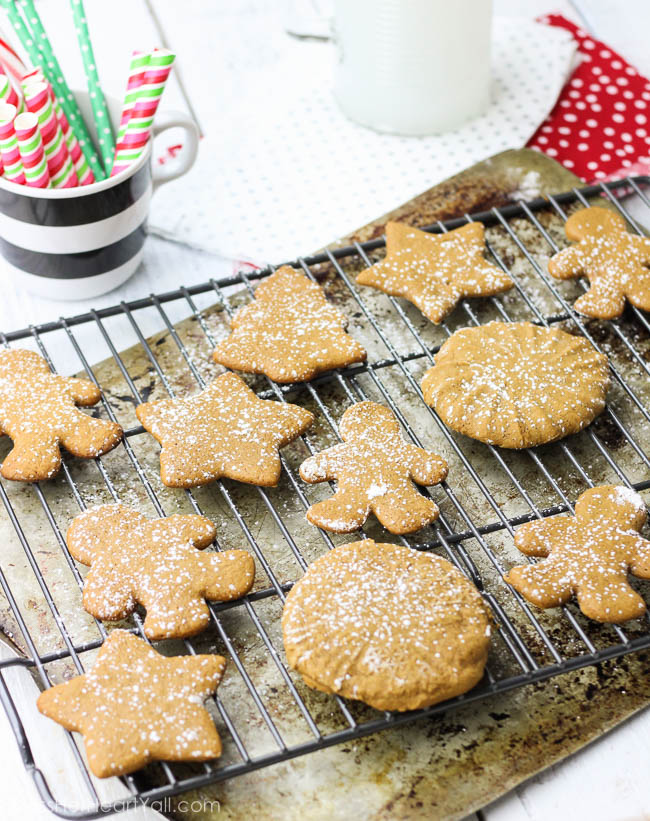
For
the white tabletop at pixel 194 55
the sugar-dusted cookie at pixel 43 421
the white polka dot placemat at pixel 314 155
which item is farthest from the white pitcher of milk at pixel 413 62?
the sugar-dusted cookie at pixel 43 421

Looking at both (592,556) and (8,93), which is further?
(8,93)

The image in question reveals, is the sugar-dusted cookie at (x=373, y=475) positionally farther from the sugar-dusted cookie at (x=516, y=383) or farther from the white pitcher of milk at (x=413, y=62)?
the white pitcher of milk at (x=413, y=62)

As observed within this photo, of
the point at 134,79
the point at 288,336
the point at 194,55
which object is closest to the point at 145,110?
the point at 134,79

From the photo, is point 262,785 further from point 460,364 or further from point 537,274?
point 537,274

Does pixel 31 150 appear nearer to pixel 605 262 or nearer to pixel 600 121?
pixel 605 262

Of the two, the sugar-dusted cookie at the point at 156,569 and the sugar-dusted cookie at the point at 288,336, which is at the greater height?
the sugar-dusted cookie at the point at 288,336

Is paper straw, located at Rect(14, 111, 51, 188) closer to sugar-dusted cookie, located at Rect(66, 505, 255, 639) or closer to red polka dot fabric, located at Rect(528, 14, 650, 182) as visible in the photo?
sugar-dusted cookie, located at Rect(66, 505, 255, 639)
